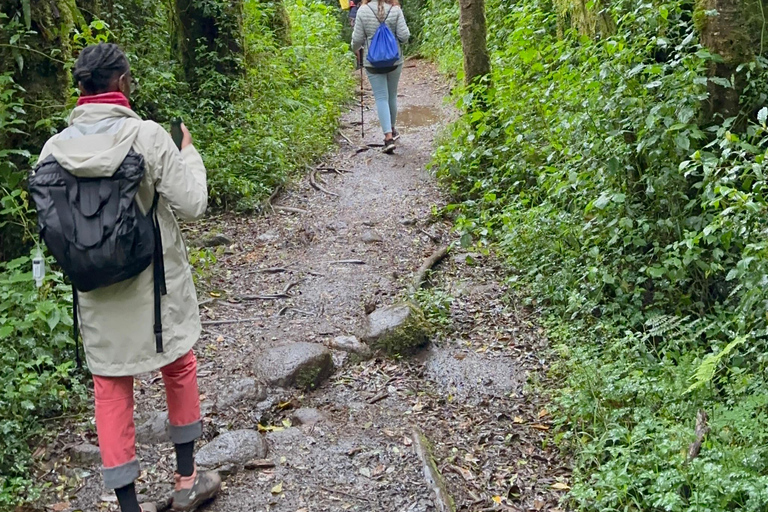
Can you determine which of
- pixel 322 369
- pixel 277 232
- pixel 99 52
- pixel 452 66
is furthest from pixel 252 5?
pixel 99 52

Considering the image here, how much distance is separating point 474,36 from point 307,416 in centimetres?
610

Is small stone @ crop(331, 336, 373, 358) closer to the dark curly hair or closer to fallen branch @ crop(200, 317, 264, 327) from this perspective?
fallen branch @ crop(200, 317, 264, 327)

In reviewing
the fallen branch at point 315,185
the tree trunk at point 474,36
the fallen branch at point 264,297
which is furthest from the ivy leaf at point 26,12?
the tree trunk at point 474,36

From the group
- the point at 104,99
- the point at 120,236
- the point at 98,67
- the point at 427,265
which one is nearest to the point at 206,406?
the point at 120,236

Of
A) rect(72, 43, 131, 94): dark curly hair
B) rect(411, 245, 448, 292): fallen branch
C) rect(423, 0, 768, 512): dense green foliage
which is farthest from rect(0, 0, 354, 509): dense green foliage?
rect(423, 0, 768, 512): dense green foliage

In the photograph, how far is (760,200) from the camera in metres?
4.11

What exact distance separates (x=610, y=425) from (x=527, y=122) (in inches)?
172

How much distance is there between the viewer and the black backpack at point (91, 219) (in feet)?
10.4

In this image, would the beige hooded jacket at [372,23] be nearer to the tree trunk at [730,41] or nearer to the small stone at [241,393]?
the tree trunk at [730,41]

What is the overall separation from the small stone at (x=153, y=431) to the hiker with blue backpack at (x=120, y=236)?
928 millimetres

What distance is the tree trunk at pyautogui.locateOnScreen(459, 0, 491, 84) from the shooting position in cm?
921

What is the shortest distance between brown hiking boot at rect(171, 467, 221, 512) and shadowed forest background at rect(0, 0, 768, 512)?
34.0 inches

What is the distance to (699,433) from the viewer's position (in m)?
3.75

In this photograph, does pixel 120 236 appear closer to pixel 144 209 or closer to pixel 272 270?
pixel 144 209
